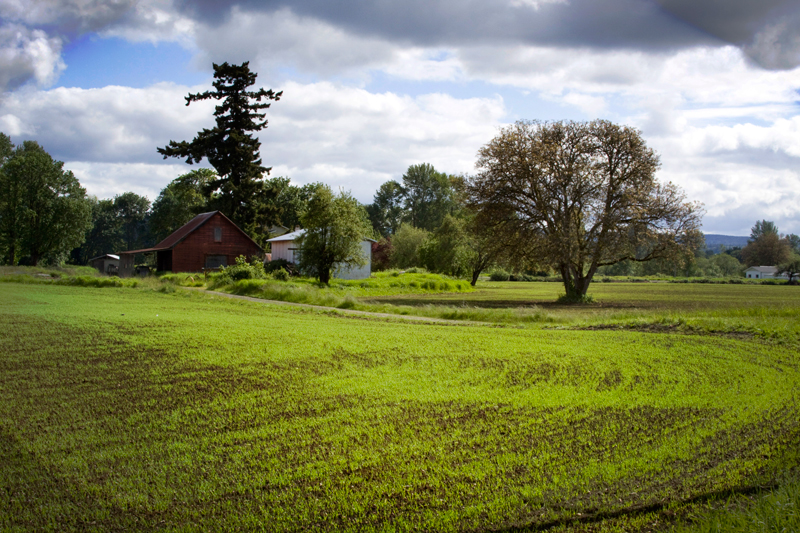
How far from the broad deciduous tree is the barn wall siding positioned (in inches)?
963

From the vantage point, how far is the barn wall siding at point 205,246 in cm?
4666

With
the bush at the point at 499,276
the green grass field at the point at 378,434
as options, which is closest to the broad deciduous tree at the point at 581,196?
the green grass field at the point at 378,434

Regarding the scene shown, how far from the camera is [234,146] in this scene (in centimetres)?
5106

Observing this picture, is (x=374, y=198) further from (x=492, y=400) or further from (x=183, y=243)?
Answer: (x=492, y=400)

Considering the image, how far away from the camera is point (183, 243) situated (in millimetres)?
46719

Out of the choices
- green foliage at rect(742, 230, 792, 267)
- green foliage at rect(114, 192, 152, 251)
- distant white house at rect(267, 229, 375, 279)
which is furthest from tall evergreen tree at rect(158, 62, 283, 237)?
green foliage at rect(742, 230, 792, 267)

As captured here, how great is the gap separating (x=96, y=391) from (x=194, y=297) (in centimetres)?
2000

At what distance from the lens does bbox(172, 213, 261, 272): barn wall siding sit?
153 ft

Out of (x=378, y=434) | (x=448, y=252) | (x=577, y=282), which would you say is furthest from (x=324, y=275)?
(x=378, y=434)

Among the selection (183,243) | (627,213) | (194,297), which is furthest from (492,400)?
(183,243)

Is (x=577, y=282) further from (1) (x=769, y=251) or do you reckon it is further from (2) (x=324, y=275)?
(1) (x=769, y=251)

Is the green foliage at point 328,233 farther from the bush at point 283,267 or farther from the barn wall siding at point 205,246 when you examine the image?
the barn wall siding at point 205,246

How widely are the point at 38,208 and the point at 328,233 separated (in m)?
43.6

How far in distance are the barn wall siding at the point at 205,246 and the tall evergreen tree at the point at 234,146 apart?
476cm
